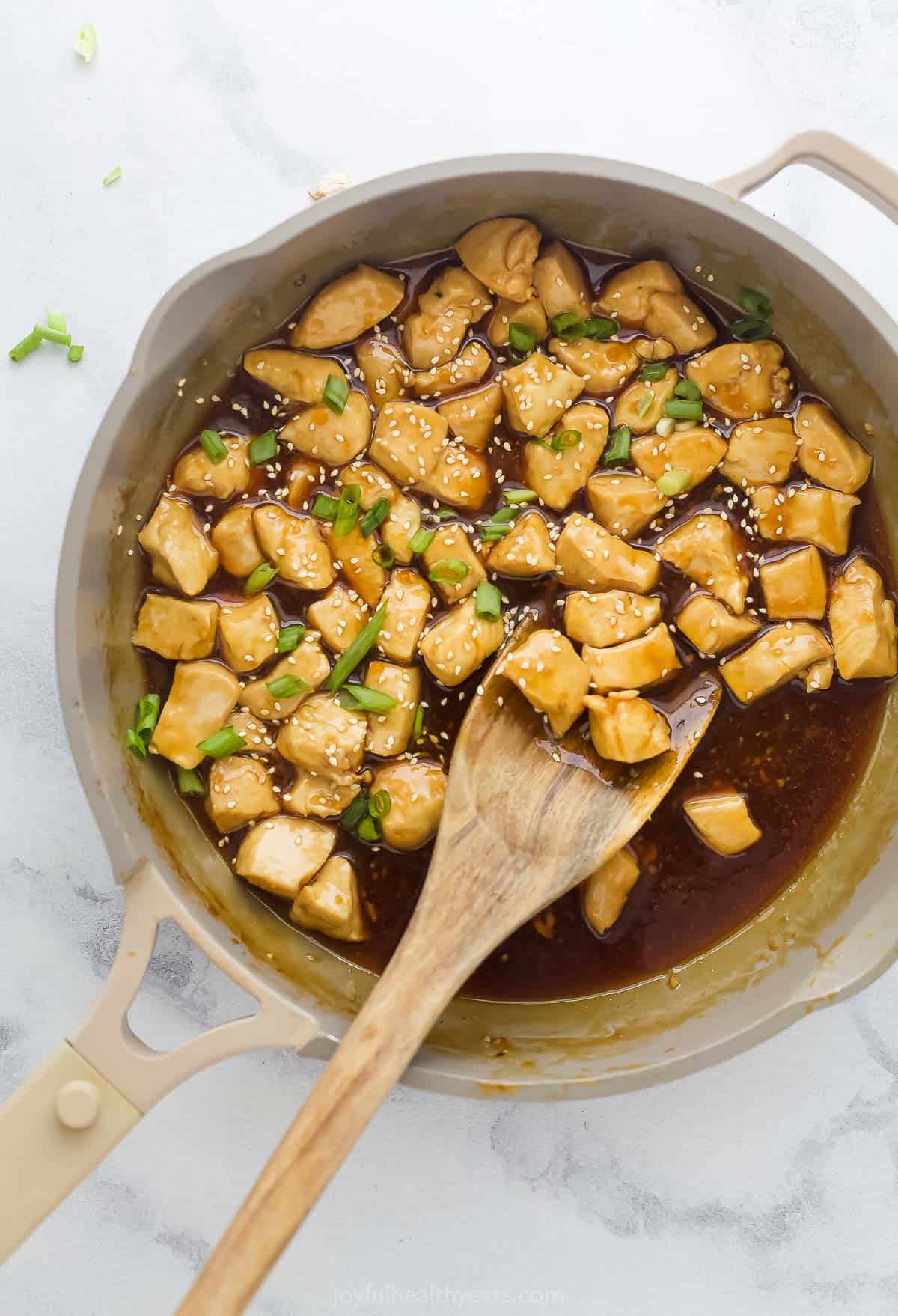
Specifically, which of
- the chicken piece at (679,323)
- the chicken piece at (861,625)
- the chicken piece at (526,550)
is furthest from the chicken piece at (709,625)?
the chicken piece at (679,323)

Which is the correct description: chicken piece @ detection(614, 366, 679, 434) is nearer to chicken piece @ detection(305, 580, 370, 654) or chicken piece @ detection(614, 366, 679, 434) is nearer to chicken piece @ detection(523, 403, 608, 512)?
chicken piece @ detection(523, 403, 608, 512)

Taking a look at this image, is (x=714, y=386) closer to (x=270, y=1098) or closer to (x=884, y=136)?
(x=884, y=136)

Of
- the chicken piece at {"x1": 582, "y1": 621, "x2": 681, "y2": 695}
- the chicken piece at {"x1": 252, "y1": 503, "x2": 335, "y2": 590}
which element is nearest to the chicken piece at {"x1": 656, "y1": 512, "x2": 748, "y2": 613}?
the chicken piece at {"x1": 582, "y1": 621, "x2": 681, "y2": 695}

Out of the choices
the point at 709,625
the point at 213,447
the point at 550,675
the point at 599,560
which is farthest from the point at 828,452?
the point at 213,447

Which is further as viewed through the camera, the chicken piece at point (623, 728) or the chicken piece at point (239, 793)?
the chicken piece at point (239, 793)

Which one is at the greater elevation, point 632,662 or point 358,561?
point 632,662

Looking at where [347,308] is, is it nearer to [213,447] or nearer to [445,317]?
[445,317]

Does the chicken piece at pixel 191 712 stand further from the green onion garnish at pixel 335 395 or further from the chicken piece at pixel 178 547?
the green onion garnish at pixel 335 395
